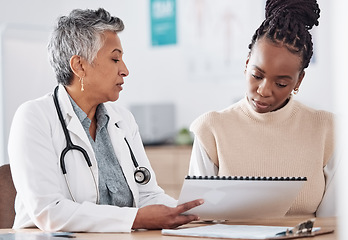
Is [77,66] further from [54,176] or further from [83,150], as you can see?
[54,176]

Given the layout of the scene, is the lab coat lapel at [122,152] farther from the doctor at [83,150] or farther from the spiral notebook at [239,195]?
the spiral notebook at [239,195]

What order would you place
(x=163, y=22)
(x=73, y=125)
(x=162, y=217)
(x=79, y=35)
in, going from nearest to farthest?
(x=162, y=217)
(x=73, y=125)
(x=79, y=35)
(x=163, y=22)

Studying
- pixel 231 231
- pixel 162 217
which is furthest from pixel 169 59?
pixel 231 231

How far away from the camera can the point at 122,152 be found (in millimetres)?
1979

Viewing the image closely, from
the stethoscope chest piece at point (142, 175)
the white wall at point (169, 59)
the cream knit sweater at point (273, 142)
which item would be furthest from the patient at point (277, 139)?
the white wall at point (169, 59)

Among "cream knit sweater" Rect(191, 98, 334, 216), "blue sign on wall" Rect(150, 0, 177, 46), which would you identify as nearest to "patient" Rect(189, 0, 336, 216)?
"cream knit sweater" Rect(191, 98, 334, 216)

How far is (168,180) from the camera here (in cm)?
522

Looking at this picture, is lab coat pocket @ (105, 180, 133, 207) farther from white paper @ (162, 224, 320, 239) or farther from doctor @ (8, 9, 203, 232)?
white paper @ (162, 224, 320, 239)

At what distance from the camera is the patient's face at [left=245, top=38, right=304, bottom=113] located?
1.80 metres

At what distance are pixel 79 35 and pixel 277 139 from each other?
0.78 meters

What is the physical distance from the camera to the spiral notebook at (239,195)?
4.89 ft

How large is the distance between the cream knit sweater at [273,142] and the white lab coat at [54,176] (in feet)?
0.85

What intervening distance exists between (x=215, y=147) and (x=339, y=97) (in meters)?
1.52

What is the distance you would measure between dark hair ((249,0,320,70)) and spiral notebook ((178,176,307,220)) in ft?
1.63
